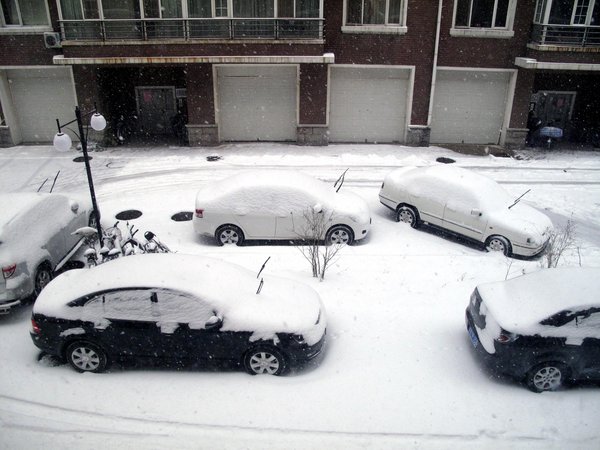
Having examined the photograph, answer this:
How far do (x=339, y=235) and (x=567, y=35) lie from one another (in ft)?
44.5

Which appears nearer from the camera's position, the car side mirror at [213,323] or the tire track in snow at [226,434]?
the tire track in snow at [226,434]

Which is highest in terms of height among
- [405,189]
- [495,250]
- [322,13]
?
[322,13]

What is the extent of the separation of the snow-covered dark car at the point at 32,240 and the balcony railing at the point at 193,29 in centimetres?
888

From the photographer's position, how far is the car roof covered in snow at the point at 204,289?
657cm

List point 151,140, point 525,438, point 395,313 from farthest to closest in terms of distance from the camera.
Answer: point 151,140, point 395,313, point 525,438

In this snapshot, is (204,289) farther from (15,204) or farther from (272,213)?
(15,204)

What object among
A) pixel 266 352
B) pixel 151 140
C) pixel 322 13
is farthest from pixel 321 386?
pixel 151 140

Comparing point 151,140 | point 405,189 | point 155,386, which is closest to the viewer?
point 155,386

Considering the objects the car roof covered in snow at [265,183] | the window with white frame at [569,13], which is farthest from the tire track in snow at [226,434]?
the window with white frame at [569,13]

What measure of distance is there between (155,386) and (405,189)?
7.78 meters

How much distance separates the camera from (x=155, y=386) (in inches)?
258

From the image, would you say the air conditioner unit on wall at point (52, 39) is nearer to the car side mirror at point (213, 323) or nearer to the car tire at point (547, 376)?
the car side mirror at point (213, 323)

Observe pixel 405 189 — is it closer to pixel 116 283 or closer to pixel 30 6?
pixel 116 283

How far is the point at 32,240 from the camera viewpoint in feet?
28.0
